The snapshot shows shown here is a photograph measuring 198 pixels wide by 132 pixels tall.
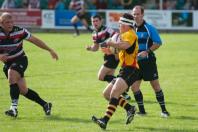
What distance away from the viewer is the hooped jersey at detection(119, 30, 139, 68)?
11320 millimetres

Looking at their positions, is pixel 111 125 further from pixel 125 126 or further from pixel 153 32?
pixel 153 32

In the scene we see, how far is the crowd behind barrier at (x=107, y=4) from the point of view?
3888 cm

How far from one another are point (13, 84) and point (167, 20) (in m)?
25.8

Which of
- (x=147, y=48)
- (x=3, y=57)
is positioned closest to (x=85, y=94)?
(x=147, y=48)

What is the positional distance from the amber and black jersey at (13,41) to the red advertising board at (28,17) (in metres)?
26.8

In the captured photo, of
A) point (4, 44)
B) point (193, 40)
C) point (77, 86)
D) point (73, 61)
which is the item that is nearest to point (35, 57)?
point (73, 61)

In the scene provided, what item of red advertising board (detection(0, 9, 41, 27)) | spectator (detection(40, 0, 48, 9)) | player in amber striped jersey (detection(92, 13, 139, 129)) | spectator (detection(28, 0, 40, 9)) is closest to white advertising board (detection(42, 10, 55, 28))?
red advertising board (detection(0, 9, 41, 27))

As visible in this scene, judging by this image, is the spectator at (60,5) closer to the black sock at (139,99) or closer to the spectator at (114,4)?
the spectator at (114,4)

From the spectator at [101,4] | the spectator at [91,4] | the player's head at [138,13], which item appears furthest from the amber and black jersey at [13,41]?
the spectator at [91,4]

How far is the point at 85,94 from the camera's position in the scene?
16.3m

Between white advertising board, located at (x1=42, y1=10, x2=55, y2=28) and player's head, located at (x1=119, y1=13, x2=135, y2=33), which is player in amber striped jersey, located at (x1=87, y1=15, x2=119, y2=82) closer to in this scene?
player's head, located at (x1=119, y1=13, x2=135, y2=33)

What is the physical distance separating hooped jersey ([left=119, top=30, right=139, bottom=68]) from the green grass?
3.92 ft

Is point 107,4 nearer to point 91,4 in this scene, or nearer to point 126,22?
point 91,4

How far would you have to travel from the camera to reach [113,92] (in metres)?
11.4
